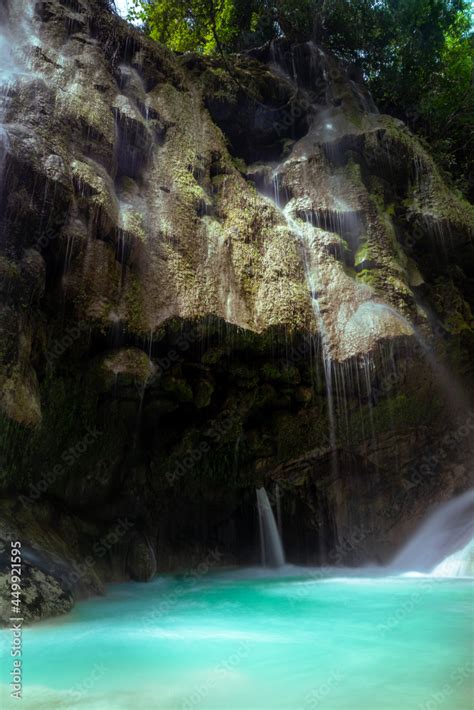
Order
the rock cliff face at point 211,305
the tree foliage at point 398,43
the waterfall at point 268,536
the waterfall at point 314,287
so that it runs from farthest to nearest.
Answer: the tree foliage at point 398,43 < the waterfall at point 268,536 < the waterfall at point 314,287 < the rock cliff face at point 211,305

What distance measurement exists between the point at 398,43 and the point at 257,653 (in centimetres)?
1711

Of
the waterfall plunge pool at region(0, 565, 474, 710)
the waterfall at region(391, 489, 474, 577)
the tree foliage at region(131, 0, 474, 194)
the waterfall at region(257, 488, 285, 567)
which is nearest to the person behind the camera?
the waterfall plunge pool at region(0, 565, 474, 710)

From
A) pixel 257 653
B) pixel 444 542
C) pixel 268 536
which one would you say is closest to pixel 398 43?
pixel 444 542

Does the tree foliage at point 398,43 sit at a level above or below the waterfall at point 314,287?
above

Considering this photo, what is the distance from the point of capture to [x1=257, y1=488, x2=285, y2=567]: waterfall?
12.6 metres

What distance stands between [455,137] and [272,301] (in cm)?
1059

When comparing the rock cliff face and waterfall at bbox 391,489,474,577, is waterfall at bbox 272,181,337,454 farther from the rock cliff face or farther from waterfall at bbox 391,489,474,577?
waterfall at bbox 391,489,474,577

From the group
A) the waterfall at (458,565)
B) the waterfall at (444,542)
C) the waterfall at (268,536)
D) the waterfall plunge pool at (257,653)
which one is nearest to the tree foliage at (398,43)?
the waterfall at (444,542)

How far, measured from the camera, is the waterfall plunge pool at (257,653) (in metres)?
3.69

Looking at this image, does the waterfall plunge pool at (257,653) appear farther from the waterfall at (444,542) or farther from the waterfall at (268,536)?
the waterfall at (268,536)

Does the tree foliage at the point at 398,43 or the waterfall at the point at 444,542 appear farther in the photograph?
the tree foliage at the point at 398,43

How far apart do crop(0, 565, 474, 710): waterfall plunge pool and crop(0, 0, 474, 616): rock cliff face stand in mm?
1605

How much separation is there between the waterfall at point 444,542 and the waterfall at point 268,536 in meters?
2.67

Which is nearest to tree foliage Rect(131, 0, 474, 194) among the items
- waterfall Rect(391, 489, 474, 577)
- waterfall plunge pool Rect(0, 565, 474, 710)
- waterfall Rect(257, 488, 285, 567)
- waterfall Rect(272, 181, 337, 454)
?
waterfall Rect(272, 181, 337, 454)
